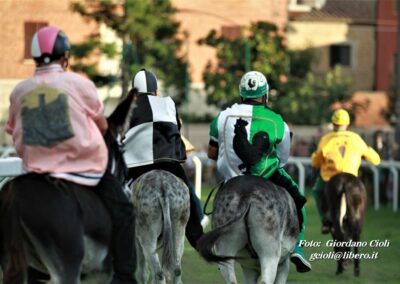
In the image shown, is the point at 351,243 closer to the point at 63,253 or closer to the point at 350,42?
the point at 63,253

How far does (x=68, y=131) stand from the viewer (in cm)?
780

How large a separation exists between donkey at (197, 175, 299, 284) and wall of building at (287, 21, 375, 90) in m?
50.0

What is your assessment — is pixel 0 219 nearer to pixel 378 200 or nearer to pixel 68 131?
pixel 68 131

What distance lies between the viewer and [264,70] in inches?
1670

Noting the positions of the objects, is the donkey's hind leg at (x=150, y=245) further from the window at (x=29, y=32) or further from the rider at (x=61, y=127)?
the window at (x=29, y=32)

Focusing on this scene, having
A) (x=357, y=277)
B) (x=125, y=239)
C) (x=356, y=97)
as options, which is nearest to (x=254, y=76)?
(x=125, y=239)

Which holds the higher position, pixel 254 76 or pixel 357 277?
pixel 254 76

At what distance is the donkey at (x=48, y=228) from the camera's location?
7.54 meters

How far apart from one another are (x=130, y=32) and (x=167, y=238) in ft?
96.4

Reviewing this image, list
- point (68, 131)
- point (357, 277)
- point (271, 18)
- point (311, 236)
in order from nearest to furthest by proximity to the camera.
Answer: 1. point (68, 131)
2. point (357, 277)
3. point (311, 236)
4. point (271, 18)

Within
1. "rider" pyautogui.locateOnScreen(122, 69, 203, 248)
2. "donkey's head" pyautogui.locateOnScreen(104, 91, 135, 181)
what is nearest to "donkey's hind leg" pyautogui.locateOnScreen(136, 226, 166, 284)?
"rider" pyautogui.locateOnScreen(122, 69, 203, 248)

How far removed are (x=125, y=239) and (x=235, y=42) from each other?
116 feet

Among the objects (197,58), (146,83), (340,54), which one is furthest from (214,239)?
(340,54)

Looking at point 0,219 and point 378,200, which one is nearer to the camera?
point 0,219
